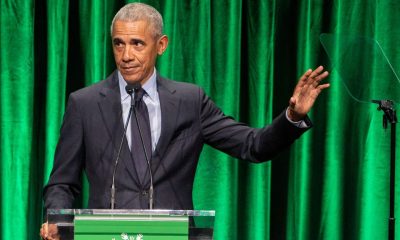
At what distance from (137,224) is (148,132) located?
2.13 feet

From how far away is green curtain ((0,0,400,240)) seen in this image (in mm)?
3689

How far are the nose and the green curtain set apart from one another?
1354 mm

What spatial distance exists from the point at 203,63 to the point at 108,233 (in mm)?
2066

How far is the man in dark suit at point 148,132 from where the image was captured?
239 centimetres

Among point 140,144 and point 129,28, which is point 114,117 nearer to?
point 140,144

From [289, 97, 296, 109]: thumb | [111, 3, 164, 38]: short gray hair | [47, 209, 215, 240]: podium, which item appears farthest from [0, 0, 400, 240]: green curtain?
[47, 209, 215, 240]: podium

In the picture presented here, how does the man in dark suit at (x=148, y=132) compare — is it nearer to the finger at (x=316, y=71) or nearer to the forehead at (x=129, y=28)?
the forehead at (x=129, y=28)

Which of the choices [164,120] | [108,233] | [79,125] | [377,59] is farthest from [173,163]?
[377,59]

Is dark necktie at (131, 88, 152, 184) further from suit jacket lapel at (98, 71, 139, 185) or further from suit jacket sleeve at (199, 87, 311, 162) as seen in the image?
suit jacket sleeve at (199, 87, 311, 162)

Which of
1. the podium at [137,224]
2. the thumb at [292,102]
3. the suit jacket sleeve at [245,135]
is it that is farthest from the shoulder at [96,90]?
the podium at [137,224]

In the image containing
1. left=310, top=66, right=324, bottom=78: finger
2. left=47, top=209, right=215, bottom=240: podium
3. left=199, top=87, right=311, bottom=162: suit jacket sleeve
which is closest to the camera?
left=47, top=209, right=215, bottom=240: podium

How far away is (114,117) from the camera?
8.14ft

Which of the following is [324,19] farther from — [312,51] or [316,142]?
[316,142]

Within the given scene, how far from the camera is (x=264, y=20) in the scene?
12.6ft
